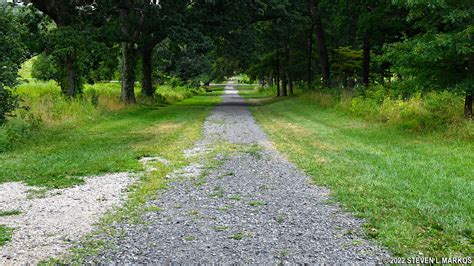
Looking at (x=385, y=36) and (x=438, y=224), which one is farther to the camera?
(x=385, y=36)

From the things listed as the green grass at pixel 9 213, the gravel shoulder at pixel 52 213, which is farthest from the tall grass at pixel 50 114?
the green grass at pixel 9 213

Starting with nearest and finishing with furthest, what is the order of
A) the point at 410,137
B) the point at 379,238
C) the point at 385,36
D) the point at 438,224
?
1. the point at 379,238
2. the point at 438,224
3. the point at 410,137
4. the point at 385,36

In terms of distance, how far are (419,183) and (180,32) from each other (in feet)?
68.1

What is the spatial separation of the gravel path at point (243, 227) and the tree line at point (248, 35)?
6585mm

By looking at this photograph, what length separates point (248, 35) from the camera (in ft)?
97.5

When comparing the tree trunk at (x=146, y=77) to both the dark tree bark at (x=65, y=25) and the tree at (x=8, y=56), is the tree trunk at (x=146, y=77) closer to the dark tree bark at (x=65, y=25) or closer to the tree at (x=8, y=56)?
the dark tree bark at (x=65, y=25)

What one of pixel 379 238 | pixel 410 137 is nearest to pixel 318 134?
pixel 410 137

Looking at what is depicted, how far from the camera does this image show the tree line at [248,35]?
39.1ft

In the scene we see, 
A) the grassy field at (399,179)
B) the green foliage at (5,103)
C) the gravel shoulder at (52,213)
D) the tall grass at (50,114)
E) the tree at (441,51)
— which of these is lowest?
the grassy field at (399,179)

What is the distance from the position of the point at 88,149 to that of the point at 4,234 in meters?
6.19

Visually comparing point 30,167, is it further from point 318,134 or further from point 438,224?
point 318,134

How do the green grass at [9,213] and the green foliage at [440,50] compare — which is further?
the green foliage at [440,50]

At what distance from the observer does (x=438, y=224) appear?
15.8 ft

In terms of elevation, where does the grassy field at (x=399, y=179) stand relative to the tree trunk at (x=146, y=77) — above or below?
below
